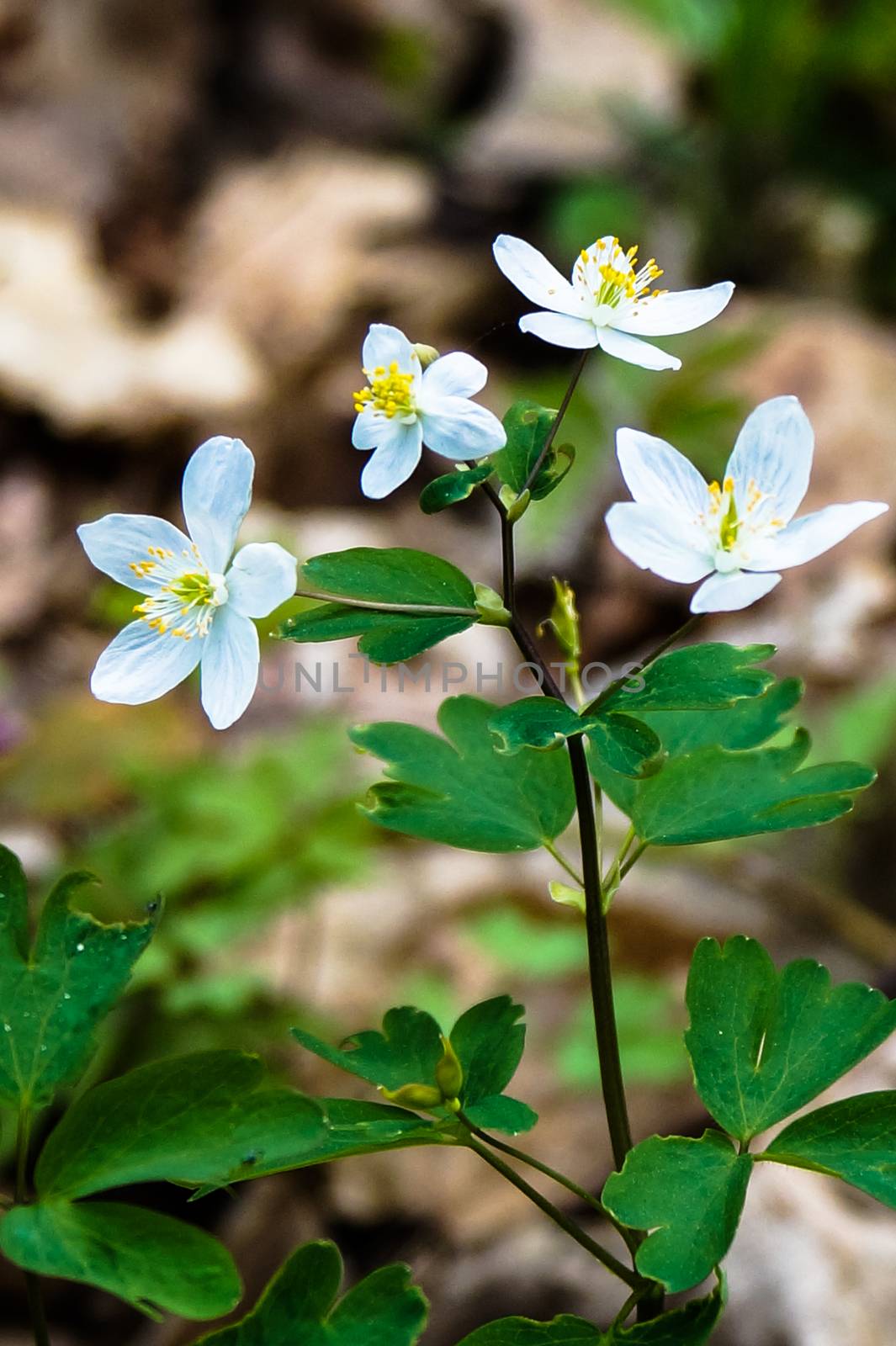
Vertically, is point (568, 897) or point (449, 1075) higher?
point (568, 897)

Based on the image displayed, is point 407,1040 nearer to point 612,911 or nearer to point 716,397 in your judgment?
point 612,911

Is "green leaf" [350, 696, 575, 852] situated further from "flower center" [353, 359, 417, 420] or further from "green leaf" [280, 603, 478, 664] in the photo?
"flower center" [353, 359, 417, 420]

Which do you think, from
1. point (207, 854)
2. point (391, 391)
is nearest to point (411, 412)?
point (391, 391)

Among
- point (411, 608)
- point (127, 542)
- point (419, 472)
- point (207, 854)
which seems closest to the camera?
point (411, 608)

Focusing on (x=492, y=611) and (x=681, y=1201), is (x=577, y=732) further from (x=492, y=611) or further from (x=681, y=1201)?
(x=681, y=1201)

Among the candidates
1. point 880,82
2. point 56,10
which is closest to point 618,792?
point 880,82

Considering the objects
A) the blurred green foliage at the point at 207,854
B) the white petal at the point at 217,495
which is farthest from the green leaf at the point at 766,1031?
the blurred green foliage at the point at 207,854

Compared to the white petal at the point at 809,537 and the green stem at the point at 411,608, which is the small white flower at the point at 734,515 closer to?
the white petal at the point at 809,537

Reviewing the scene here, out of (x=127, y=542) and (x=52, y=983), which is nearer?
(x=52, y=983)
